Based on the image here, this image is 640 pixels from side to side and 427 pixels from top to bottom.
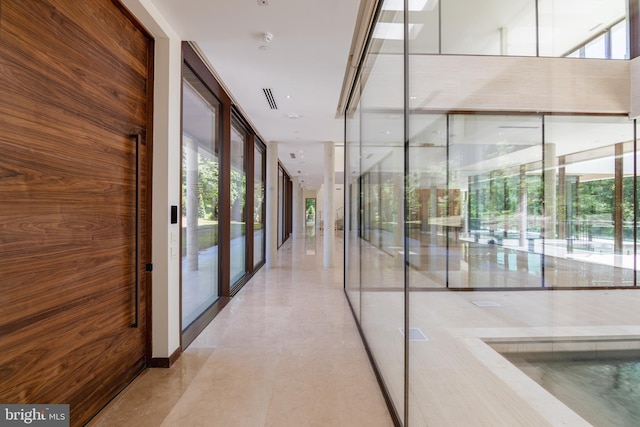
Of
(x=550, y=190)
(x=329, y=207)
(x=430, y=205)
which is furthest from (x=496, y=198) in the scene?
(x=329, y=207)

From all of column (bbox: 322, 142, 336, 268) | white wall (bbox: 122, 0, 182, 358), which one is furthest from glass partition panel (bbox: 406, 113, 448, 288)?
column (bbox: 322, 142, 336, 268)

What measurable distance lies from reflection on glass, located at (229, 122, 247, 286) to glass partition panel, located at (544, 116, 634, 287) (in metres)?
5.11

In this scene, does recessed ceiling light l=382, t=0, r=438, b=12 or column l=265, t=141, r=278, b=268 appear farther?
column l=265, t=141, r=278, b=268

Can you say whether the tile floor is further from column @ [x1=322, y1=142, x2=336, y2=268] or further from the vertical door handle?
column @ [x1=322, y1=142, x2=336, y2=268]

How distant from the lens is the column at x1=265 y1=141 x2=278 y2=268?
7.80 meters

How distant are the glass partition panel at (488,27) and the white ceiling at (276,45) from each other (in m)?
1.40

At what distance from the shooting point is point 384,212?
3.02 meters

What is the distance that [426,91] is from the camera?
1.83 metres

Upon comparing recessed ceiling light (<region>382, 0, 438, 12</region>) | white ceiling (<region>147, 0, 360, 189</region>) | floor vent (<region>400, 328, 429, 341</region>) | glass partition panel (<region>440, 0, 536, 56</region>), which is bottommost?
floor vent (<region>400, 328, 429, 341</region>)

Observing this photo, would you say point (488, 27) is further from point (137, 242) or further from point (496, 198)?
point (137, 242)

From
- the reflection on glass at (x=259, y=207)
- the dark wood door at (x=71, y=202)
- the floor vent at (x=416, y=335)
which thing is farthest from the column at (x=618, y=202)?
the reflection on glass at (x=259, y=207)

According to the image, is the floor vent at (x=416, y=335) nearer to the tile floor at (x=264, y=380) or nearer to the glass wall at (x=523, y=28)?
the tile floor at (x=264, y=380)

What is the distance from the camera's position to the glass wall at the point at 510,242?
23.5 inches

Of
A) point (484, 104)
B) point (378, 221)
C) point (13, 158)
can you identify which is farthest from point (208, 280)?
point (484, 104)
